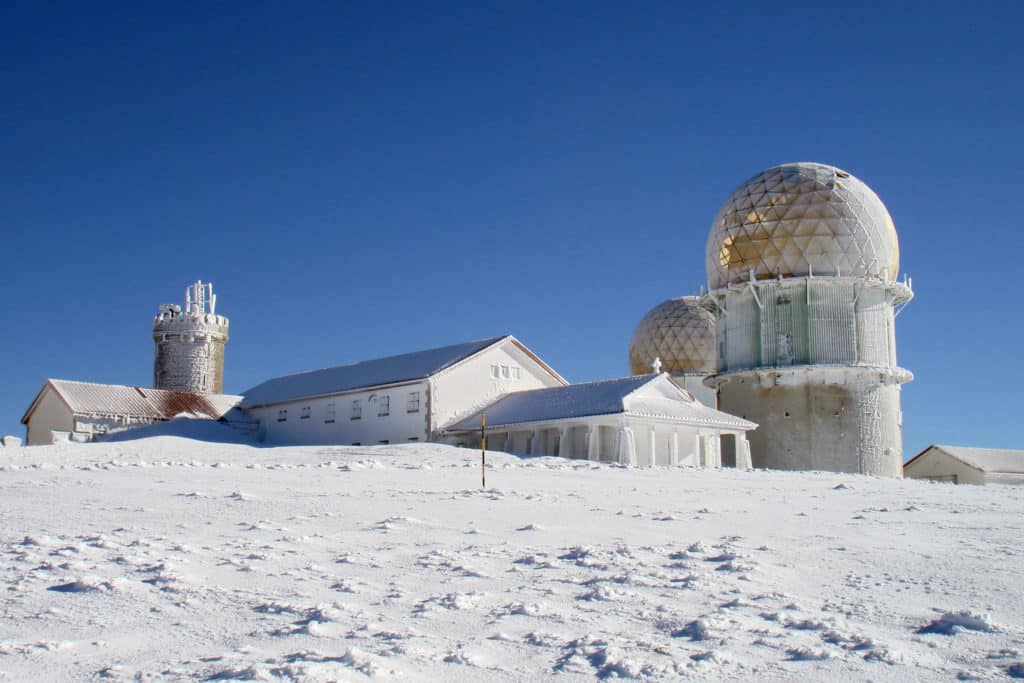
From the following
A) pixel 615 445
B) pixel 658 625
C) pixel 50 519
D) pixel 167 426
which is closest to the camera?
pixel 658 625

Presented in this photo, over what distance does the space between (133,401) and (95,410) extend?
2.67 meters

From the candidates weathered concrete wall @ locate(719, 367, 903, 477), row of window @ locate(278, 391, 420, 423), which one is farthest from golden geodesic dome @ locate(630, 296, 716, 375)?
row of window @ locate(278, 391, 420, 423)

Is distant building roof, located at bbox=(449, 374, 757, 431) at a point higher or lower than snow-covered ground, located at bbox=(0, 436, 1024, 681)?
higher

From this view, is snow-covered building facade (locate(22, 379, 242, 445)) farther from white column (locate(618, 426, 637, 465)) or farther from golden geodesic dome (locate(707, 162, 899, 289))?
golden geodesic dome (locate(707, 162, 899, 289))

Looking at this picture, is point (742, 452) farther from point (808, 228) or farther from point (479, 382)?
point (479, 382)

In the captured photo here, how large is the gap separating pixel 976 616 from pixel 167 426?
145 ft

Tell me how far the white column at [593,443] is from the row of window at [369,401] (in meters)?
9.02

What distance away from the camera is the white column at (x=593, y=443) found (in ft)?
115

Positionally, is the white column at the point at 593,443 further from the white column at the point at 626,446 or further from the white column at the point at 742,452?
the white column at the point at 742,452

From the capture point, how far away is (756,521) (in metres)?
14.6

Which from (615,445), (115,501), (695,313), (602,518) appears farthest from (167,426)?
(602,518)

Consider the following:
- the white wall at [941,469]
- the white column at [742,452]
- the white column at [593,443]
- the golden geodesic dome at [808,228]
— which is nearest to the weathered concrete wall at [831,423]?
the white column at [742,452]

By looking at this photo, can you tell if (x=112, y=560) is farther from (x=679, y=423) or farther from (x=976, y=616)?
(x=679, y=423)

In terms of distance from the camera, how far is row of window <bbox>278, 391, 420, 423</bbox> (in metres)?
42.0
